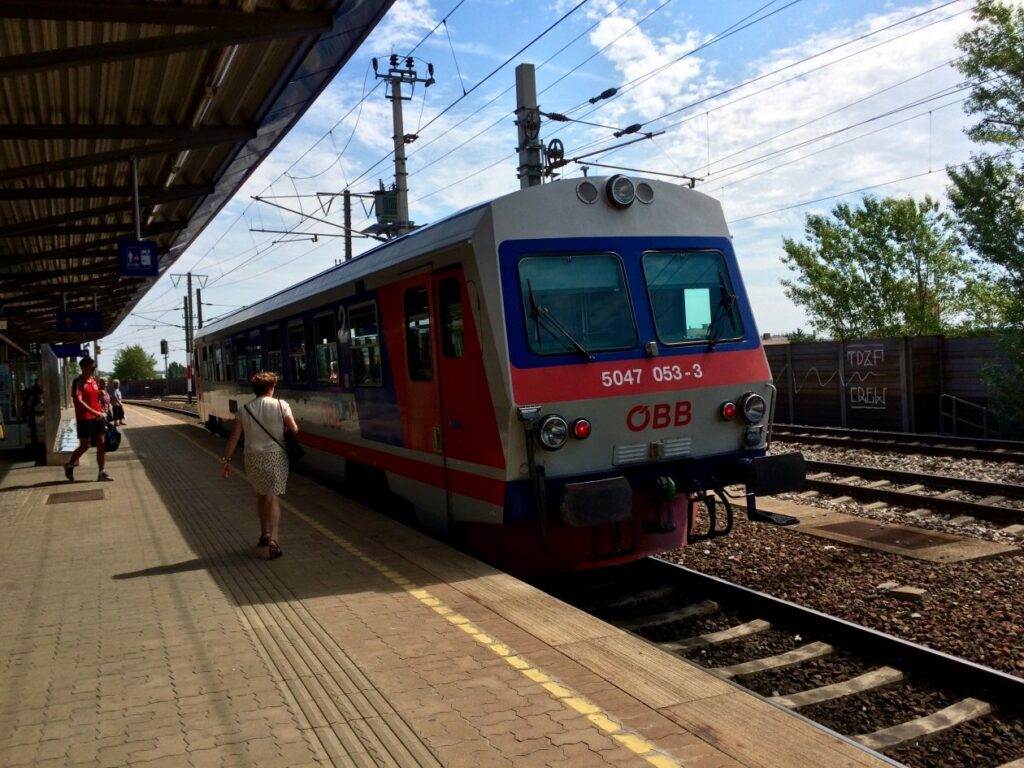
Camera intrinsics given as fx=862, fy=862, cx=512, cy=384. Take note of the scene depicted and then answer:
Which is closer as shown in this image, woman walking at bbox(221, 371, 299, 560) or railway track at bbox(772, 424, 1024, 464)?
woman walking at bbox(221, 371, 299, 560)

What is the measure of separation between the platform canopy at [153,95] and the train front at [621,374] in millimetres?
3355

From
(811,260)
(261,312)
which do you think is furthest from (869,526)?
(811,260)

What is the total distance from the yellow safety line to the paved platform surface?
14.4 feet

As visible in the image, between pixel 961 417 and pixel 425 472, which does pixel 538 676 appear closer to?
pixel 425 472

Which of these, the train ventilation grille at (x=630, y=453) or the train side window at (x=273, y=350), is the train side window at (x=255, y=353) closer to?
the train side window at (x=273, y=350)

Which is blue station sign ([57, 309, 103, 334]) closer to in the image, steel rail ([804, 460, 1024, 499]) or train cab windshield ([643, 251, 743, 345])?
steel rail ([804, 460, 1024, 499])

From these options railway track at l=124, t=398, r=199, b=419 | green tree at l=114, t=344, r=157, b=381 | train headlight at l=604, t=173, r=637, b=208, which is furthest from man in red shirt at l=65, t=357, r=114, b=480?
green tree at l=114, t=344, r=157, b=381

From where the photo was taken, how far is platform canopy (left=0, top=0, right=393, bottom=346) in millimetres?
8086

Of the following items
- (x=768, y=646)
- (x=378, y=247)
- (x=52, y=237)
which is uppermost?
(x=52, y=237)

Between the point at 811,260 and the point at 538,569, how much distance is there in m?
31.0

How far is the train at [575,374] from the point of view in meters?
6.34

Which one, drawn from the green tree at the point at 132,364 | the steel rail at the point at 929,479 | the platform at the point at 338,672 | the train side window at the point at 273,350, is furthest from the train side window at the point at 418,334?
the green tree at the point at 132,364

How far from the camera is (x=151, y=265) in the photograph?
15.0 meters

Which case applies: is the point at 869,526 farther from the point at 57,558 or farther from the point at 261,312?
the point at 261,312
